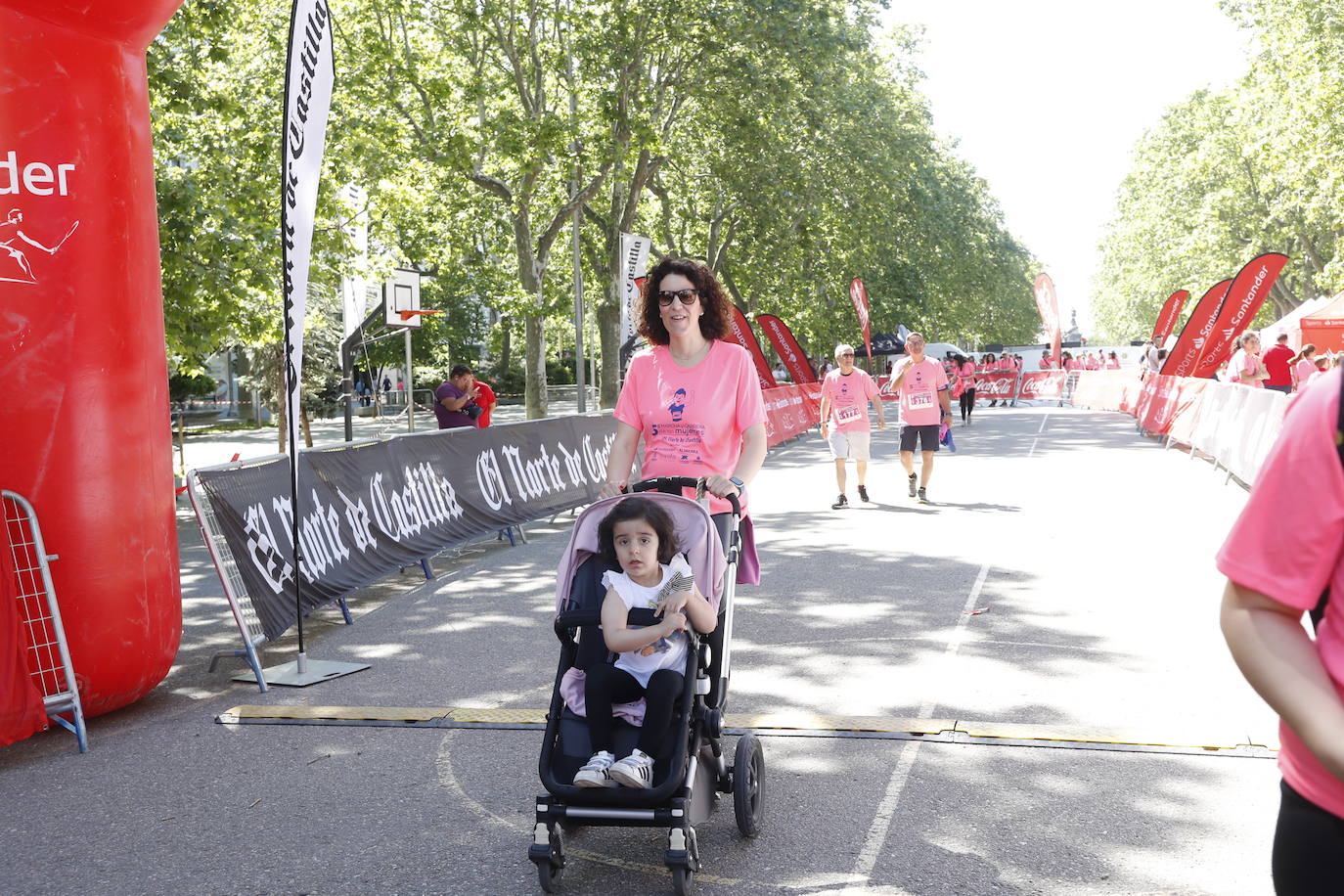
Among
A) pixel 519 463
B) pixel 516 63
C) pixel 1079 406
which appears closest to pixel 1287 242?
pixel 1079 406

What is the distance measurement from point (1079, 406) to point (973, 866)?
42917 millimetres

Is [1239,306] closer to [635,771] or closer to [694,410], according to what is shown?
[694,410]

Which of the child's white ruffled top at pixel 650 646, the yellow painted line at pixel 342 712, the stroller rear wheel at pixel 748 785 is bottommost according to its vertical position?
the yellow painted line at pixel 342 712

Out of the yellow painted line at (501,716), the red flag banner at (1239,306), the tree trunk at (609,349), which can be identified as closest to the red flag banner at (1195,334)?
the red flag banner at (1239,306)

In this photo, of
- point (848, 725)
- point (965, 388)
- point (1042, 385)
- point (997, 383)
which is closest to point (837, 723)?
point (848, 725)

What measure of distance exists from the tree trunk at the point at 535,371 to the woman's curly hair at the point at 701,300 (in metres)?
22.9

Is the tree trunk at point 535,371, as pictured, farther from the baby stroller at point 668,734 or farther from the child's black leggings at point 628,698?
the child's black leggings at point 628,698

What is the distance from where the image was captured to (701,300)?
5.12 metres

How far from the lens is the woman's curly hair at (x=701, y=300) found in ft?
16.7

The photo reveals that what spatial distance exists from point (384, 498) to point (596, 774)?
659cm

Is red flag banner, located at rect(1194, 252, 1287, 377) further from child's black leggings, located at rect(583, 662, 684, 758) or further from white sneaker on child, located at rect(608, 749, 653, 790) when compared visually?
white sneaker on child, located at rect(608, 749, 653, 790)

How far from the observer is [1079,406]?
147 ft

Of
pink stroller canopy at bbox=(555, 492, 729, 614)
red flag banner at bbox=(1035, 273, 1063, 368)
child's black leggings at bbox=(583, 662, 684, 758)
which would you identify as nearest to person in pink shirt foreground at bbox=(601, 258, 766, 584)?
pink stroller canopy at bbox=(555, 492, 729, 614)

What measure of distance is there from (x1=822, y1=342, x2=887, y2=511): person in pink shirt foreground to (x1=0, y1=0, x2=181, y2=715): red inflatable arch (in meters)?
9.11
